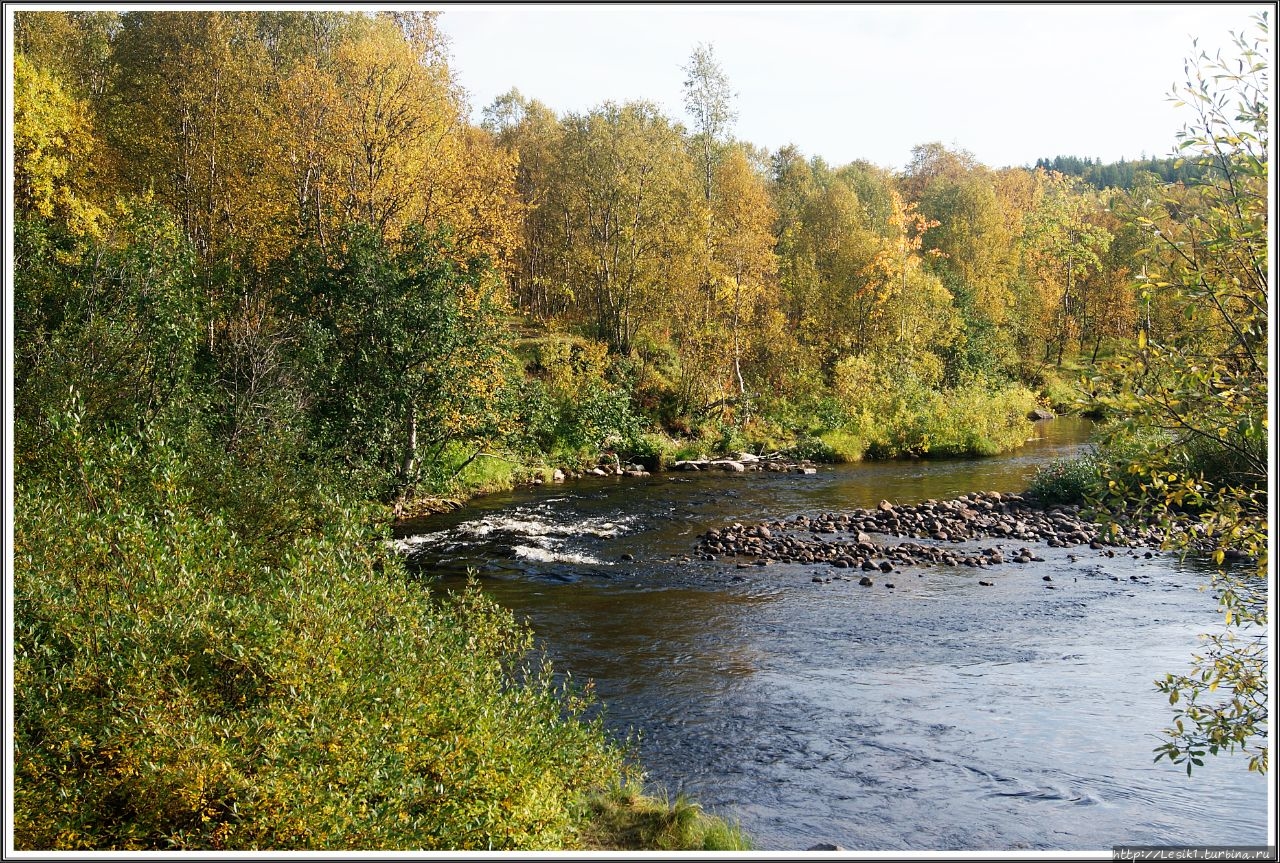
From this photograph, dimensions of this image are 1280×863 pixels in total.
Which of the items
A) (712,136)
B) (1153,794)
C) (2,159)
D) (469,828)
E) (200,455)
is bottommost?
(1153,794)

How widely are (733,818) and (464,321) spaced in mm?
14204

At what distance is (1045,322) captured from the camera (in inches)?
2194

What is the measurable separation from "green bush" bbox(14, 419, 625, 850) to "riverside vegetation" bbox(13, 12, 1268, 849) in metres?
0.03

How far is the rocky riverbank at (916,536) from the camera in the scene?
17844mm

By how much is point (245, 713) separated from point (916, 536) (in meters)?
16.5

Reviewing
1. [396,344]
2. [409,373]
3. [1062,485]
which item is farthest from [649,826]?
[1062,485]

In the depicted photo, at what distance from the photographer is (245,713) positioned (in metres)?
5.66

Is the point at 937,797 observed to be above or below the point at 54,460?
below

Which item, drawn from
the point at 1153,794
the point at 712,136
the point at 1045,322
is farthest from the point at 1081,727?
the point at 1045,322

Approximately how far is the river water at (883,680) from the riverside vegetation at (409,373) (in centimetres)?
83

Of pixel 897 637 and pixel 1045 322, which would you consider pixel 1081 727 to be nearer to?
pixel 897 637

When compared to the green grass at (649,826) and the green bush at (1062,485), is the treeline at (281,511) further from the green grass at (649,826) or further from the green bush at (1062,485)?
the green bush at (1062,485)

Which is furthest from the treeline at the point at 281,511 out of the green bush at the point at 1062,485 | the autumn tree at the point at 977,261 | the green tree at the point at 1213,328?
the autumn tree at the point at 977,261

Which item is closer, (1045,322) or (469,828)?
(469,828)
